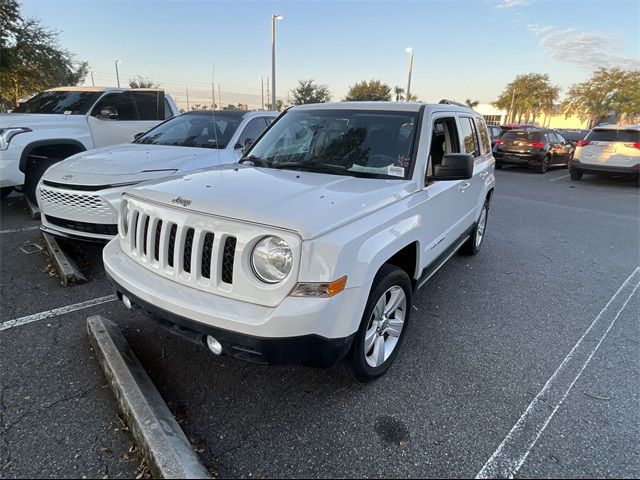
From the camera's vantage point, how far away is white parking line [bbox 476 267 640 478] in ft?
6.95

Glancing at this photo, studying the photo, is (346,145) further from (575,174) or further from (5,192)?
(575,174)

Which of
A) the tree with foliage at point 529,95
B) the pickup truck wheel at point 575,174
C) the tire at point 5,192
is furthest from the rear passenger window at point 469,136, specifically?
the tree with foliage at point 529,95

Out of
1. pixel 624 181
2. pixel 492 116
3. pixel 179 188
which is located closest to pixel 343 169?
pixel 179 188

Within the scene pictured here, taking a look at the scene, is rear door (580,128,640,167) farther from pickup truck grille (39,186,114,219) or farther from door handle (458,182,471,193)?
pickup truck grille (39,186,114,219)

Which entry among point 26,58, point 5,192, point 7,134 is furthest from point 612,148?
point 26,58

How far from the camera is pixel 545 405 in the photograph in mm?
2572

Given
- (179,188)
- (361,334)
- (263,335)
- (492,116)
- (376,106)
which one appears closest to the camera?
(263,335)

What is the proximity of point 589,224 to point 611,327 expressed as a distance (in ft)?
15.4

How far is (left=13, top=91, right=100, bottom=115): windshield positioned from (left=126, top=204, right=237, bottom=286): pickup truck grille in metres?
5.15

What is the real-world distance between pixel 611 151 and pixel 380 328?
12630 millimetres

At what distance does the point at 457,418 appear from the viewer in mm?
2436

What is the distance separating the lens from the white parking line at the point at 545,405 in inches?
83.4

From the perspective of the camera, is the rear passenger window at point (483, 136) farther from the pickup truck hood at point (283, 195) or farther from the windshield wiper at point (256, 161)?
the windshield wiper at point (256, 161)

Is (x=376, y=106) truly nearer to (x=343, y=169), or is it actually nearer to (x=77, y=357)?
(x=343, y=169)
